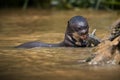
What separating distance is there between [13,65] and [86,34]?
1.74 meters

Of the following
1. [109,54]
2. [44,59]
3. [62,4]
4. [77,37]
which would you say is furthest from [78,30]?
[62,4]

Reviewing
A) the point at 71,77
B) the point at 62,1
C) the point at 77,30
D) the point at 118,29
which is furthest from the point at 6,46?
the point at 62,1

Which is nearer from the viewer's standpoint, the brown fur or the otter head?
the brown fur

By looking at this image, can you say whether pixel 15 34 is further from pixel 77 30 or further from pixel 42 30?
pixel 77 30

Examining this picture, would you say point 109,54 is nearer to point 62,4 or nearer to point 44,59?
point 44,59

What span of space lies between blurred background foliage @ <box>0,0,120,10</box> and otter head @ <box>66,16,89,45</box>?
5.40m

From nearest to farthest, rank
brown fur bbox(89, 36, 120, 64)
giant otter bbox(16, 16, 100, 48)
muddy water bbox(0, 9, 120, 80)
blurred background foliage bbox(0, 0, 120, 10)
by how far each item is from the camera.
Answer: muddy water bbox(0, 9, 120, 80) < brown fur bbox(89, 36, 120, 64) < giant otter bbox(16, 16, 100, 48) < blurred background foliage bbox(0, 0, 120, 10)

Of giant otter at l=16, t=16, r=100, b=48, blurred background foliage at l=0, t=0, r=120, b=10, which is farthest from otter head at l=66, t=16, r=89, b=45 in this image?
blurred background foliage at l=0, t=0, r=120, b=10

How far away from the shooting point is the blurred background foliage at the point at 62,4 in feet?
39.6

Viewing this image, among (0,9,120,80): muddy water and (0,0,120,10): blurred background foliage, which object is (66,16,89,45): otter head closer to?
(0,9,120,80): muddy water

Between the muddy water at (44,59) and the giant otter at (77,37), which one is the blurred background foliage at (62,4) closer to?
the muddy water at (44,59)

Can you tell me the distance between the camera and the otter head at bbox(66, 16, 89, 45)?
5.91m

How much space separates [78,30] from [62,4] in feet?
23.0

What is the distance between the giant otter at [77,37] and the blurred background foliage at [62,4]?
5421 mm
